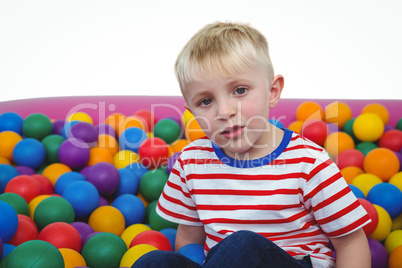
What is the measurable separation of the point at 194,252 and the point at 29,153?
82cm

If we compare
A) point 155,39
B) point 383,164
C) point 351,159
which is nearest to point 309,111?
point 351,159

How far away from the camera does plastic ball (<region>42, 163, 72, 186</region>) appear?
1490mm

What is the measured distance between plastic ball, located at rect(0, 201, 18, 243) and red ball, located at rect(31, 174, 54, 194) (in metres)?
0.35

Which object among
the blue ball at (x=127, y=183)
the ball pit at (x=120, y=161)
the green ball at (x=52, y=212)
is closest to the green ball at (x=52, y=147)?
the ball pit at (x=120, y=161)

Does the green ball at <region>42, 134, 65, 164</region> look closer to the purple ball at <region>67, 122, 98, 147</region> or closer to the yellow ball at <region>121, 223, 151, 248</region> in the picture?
the purple ball at <region>67, 122, 98, 147</region>

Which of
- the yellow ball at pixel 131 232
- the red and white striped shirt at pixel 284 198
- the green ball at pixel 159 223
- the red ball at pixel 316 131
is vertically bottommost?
the yellow ball at pixel 131 232

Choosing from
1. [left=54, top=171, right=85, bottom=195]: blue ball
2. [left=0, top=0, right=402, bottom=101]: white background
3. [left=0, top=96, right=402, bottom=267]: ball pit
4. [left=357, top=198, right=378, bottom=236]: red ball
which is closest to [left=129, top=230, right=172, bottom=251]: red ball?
[left=0, top=96, right=402, bottom=267]: ball pit

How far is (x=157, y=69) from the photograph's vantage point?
11.6 feet

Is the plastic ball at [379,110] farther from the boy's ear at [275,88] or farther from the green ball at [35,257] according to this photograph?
the green ball at [35,257]

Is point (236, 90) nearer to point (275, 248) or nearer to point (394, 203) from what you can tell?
point (275, 248)

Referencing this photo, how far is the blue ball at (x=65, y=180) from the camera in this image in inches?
54.8

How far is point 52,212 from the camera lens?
1.19 meters

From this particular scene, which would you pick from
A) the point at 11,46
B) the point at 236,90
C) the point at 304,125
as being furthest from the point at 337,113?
the point at 11,46

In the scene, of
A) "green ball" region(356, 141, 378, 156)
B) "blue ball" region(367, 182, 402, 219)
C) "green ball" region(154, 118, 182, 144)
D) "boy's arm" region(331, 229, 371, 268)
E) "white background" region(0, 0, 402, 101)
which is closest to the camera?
"boy's arm" region(331, 229, 371, 268)
